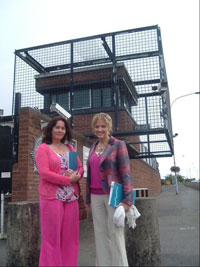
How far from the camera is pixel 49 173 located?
8.77 ft

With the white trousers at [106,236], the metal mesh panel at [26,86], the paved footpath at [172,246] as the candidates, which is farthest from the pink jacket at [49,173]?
the metal mesh panel at [26,86]

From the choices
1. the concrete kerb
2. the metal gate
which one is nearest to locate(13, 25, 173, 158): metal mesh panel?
the metal gate

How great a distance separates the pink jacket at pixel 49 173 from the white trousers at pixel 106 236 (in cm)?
40

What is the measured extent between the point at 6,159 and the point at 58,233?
304 cm

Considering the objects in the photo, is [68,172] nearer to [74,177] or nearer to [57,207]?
[74,177]

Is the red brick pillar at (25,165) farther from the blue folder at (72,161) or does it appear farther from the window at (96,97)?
the window at (96,97)

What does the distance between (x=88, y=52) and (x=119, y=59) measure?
841 millimetres

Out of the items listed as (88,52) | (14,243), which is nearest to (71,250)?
(14,243)

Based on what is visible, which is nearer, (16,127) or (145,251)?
(145,251)

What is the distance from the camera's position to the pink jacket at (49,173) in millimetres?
2686

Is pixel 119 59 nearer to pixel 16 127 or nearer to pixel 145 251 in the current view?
pixel 16 127

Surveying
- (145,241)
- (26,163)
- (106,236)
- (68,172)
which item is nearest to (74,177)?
(68,172)

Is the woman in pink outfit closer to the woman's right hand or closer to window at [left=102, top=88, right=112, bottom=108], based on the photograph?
the woman's right hand

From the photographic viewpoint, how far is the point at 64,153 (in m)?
2.98
